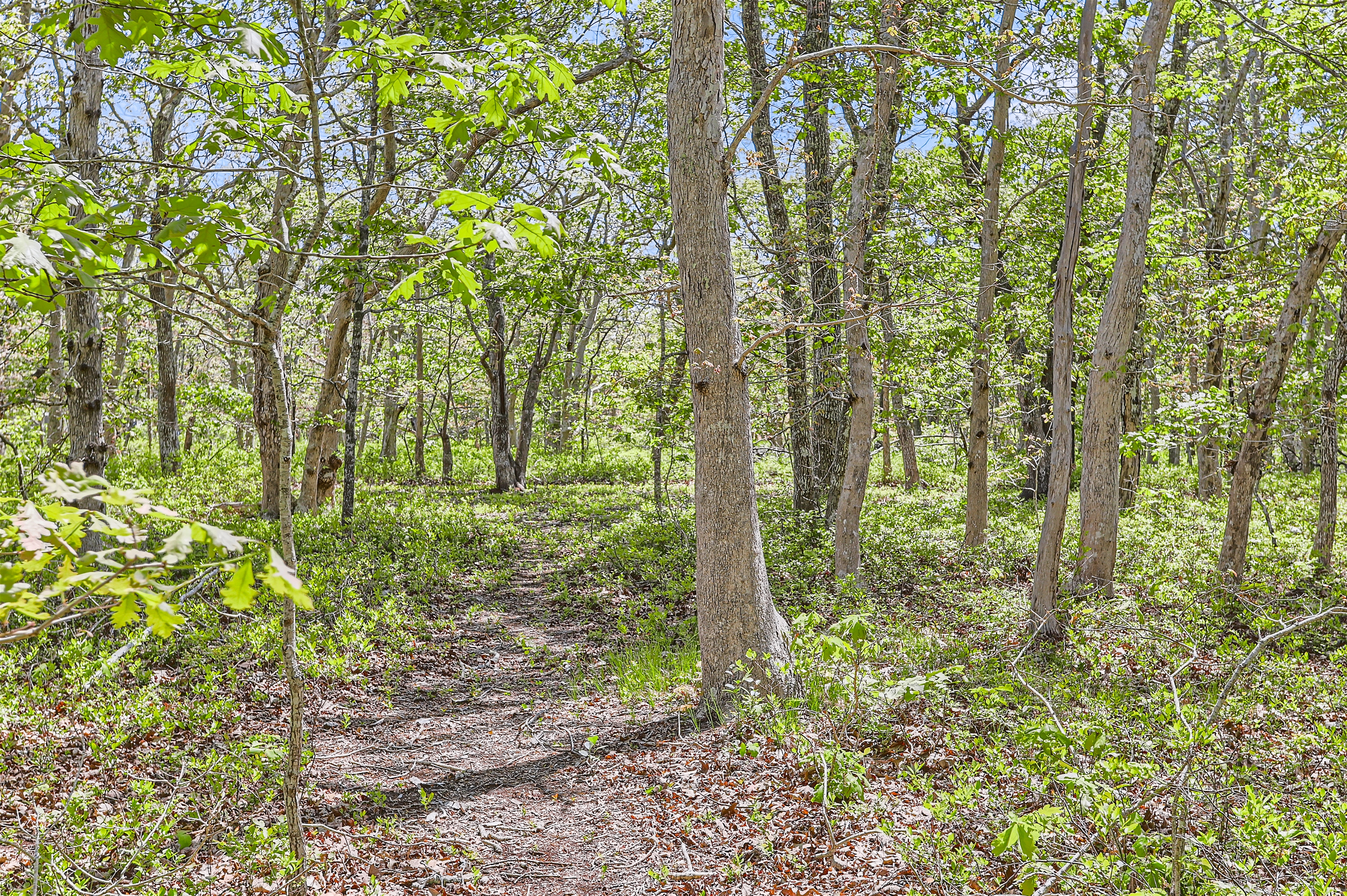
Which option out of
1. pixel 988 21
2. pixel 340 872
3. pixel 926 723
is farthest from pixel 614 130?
pixel 340 872

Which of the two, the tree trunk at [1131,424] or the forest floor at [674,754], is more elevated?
the tree trunk at [1131,424]

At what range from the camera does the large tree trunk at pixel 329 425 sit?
11211mm

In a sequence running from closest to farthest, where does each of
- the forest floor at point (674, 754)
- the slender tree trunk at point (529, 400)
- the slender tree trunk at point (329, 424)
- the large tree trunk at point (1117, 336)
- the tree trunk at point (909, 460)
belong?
1. the forest floor at point (674, 754)
2. the large tree trunk at point (1117, 336)
3. the slender tree trunk at point (329, 424)
4. the slender tree trunk at point (529, 400)
5. the tree trunk at point (909, 460)

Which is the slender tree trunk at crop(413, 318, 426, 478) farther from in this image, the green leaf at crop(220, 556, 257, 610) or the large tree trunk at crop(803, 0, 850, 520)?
the green leaf at crop(220, 556, 257, 610)

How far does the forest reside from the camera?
11.5ft

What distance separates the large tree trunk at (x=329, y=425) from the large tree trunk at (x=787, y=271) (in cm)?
581

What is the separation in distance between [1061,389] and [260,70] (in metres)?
7.00

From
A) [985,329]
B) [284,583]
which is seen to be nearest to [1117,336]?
[985,329]

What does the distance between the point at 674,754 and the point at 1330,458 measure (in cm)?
913

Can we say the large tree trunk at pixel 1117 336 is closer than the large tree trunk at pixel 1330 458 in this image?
Yes

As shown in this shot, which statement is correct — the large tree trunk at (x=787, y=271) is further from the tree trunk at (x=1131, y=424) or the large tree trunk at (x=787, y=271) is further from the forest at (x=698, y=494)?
the tree trunk at (x=1131, y=424)

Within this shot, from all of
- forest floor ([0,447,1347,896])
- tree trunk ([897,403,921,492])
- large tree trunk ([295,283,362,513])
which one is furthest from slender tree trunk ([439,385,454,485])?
tree trunk ([897,403,921,492])

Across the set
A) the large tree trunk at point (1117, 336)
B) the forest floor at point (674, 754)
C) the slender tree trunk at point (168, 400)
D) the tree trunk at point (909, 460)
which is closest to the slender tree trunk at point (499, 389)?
the slender tree trunk at point (168, 400)

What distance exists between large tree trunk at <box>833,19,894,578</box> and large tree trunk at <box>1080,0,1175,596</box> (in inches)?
88.4
